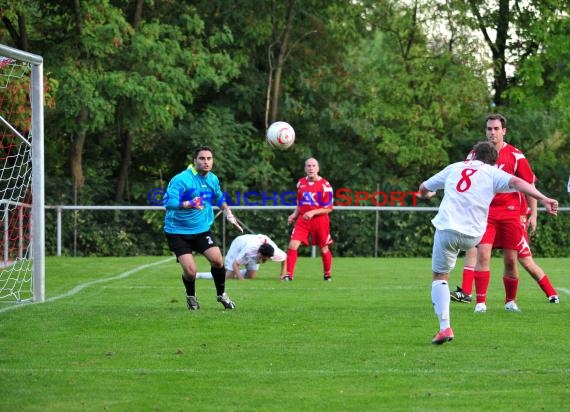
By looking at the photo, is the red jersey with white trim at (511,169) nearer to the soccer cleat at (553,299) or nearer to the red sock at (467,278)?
the red sock at (467,278)

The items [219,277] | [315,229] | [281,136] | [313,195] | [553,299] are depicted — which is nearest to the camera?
[219,277]

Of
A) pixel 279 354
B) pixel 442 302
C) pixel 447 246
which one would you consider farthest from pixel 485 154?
pixel 279 354

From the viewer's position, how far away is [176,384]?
25.1 ft

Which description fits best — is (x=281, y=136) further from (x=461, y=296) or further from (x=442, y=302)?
(x=442, y=302)

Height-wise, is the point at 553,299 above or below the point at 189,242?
below

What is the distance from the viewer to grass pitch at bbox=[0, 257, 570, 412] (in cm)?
712

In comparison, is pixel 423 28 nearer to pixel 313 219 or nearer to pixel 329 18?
pixel 329 18

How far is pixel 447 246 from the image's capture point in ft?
32.3

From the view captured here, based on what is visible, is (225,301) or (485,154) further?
(225,301)

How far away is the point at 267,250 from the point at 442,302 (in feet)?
27.7

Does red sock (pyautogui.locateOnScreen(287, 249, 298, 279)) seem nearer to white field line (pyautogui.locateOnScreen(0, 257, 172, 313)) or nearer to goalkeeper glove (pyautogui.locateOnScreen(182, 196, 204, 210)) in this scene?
white field line (pyautogui.locateOnScreen(0, 257, 172, 313))

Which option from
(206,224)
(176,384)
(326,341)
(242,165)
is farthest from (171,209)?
(242,165)

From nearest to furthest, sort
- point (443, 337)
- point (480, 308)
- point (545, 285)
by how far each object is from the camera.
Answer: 1. point (443, 337)
2. point (480, 308)
3. point (545, 285)

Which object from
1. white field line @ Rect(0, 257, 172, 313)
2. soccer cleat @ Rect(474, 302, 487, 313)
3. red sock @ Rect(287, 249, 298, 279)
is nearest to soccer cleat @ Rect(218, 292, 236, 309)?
white field line @ Rect(0, 257, 172, 313)
